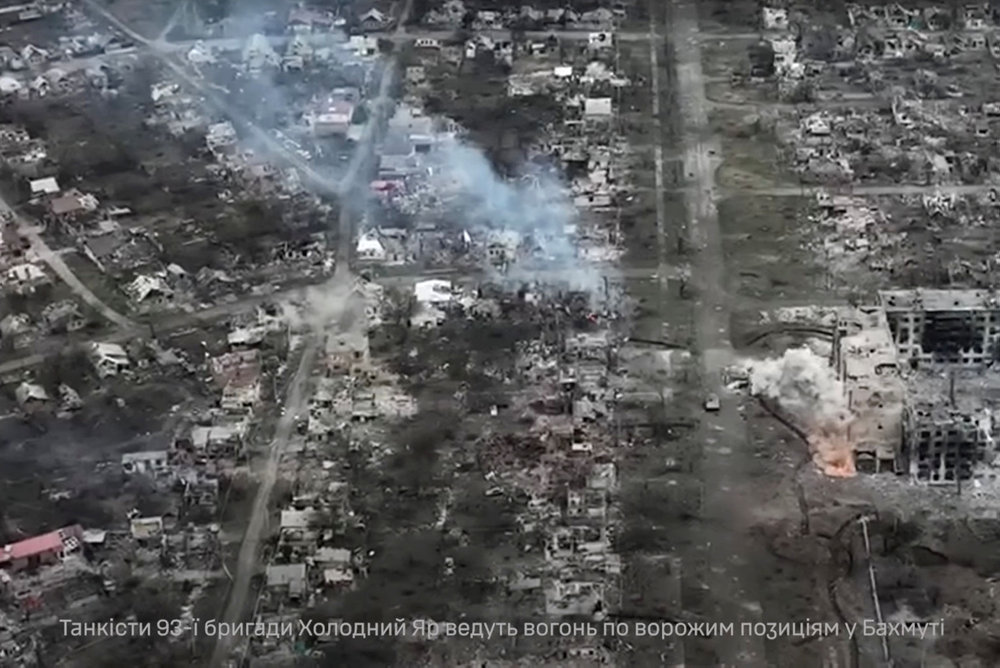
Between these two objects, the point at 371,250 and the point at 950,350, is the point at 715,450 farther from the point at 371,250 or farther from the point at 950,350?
the point at 371,250

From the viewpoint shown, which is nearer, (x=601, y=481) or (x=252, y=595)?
(x=252, y=595)

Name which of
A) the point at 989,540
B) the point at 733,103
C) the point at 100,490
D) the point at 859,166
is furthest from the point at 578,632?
the point at 733,103

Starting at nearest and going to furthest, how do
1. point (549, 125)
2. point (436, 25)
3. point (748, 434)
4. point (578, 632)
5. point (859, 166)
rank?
point (578, 632) → point (748, 434) → point (859, 166) → point (549, 125) → point (436, 25)

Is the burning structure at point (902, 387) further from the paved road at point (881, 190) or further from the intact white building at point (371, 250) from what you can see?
the intact white building at point (371, 250)

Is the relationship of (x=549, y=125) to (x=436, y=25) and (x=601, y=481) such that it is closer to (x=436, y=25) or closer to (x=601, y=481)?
(x=436, y=25)

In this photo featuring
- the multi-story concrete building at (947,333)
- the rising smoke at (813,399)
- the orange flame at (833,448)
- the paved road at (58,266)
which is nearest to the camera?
the orange flame at (833,448)

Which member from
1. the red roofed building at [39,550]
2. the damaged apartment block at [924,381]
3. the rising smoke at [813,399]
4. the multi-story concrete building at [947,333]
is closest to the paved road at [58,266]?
the red roofed building at [39,550]
